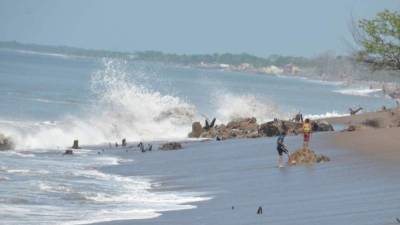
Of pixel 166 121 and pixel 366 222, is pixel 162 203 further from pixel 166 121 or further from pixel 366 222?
pixel 166 121

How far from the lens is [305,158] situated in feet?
77.4

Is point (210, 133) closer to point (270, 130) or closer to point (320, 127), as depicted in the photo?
point (270, 130)

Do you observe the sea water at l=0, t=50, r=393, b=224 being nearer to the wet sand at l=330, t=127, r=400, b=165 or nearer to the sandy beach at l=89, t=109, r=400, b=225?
the sandy beach at l=89, t=109, r=400, b=225

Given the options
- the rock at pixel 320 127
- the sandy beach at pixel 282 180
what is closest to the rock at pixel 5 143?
the sandy beach at pixel 282 180

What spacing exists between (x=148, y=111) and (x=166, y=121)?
7.07ft

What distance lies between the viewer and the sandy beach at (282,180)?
14609 mm

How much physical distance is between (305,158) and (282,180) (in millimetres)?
2999

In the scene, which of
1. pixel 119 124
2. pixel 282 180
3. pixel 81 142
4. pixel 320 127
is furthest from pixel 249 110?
pixel 282 180

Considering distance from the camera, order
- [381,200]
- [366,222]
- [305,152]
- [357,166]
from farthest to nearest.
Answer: [305,152] < [357,166] < [381,200] < [366,222]

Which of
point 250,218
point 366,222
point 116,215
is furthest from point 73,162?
point 366,222

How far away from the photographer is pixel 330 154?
25078 mm

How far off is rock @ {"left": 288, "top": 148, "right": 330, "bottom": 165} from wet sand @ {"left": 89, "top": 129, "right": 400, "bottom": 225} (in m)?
0.38

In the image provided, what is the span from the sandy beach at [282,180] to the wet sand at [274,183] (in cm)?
1

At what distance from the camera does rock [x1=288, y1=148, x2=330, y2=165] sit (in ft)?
76.7
